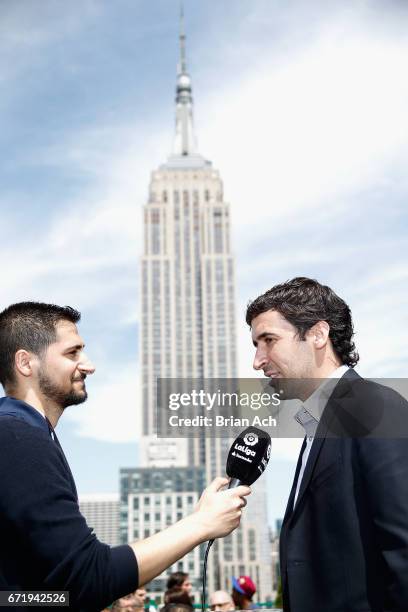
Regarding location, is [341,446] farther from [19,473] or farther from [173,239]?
[173,239]

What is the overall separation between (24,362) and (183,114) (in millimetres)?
191174

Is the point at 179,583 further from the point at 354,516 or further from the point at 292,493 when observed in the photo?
the point at 354,516

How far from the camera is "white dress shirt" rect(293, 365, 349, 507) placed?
12.1 ft

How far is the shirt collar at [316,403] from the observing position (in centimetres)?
370

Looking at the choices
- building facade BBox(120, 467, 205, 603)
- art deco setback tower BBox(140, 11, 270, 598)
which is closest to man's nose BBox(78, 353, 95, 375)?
building facade BBox(120, 467, 205, 603)

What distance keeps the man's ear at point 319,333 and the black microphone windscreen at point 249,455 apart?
0.54 meters

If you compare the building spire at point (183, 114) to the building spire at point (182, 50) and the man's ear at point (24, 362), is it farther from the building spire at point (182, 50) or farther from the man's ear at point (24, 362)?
the man's ear at point (24, 362)

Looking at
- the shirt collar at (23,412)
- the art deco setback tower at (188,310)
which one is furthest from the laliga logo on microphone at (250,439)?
the art deco setback tower at (188,310)

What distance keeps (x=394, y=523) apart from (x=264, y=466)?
0.78 metres

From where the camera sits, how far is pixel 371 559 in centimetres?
320

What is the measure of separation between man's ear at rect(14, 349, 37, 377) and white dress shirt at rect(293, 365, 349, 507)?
132cm

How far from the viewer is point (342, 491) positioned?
10.8ft

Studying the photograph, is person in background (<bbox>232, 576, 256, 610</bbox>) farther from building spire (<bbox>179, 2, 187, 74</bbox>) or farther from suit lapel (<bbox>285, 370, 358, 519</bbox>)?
building spire (<bbox>179, 2, 187, 74</bbox>)

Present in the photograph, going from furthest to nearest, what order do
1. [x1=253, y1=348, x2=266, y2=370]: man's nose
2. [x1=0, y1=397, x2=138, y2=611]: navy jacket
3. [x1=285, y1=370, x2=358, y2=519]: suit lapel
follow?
[x1=253, y1=348, x2=266, y2=370]: man's nose, [x1=285, y1=370, x2=358, y2=519]: suit lapel, [x1=0, y1=397, x2=138, y2=611]: navy jacket
